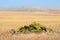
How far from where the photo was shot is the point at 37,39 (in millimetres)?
13664

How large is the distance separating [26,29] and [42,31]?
940mm

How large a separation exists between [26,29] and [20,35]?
1.10 metres

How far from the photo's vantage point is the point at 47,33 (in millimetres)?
14875

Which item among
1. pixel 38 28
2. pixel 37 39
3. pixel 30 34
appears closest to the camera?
pixel 37 39

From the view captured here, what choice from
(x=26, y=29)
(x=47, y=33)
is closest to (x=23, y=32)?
(x=26, y=29)

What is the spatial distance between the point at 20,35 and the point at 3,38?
3.49 ft

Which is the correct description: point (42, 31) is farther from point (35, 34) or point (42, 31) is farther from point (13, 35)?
point (13, 35)

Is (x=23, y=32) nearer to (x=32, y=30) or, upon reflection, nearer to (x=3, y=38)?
(x=32, y=30)

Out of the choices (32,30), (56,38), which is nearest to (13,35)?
(32,30)

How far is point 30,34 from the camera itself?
572 inches

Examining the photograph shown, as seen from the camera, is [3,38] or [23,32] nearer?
[3,38]

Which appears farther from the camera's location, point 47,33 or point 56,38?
point 47,33

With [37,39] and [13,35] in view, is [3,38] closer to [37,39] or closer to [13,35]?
[13,35]

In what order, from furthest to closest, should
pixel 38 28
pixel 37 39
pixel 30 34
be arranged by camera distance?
pixel 38 28 < pixel 30 34 < pixel 37 39
